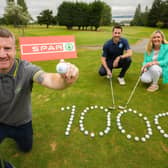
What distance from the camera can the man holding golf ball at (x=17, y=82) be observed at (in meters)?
1.16

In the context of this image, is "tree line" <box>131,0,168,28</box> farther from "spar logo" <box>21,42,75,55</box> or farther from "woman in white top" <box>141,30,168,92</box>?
"woman in white top" <box>141,30,168,92</box>

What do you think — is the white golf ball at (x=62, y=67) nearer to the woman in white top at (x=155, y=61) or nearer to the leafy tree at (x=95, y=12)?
the woman in white top at (x=155, y=61)

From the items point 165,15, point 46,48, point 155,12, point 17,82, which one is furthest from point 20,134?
point 155,12

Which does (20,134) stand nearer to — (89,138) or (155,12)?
(89,138)

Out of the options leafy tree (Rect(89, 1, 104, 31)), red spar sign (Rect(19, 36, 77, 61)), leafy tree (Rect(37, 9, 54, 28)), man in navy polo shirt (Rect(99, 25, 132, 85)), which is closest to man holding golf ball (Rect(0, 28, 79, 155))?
man in navy polo shirt (Rect(99, 25, 132, 85))

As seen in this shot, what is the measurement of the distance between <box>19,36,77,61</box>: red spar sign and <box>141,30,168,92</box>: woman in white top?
369 centimetres

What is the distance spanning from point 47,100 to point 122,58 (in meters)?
2.25

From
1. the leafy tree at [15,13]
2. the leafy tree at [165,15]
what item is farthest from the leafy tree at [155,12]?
the leafy tree at [15,13]

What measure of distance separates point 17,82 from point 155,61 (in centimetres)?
325

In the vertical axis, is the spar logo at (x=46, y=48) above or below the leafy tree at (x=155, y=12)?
below

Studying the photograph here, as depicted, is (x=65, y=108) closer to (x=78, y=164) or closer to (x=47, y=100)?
(x=47, y=100)

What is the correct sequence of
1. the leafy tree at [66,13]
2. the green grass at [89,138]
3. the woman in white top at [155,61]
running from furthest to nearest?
1. the leafy tree at [66,13]
2. the woman in white top at [155,61]
3. the green grass at [89,138]

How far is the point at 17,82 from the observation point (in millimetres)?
1418

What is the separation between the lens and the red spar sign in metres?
6.25
